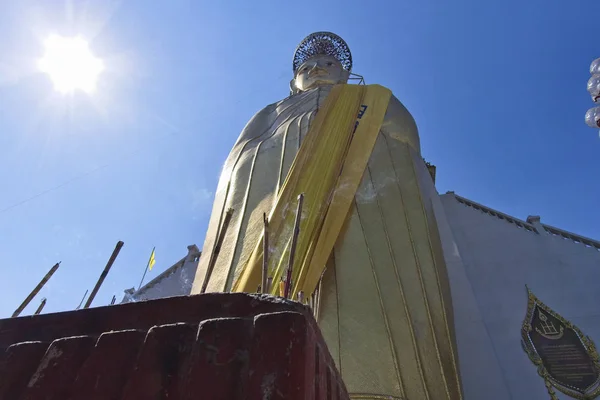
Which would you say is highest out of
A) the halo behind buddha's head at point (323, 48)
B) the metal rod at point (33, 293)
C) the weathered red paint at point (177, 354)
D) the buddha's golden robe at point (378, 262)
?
the halo behind buddha's head at point (323, 48)

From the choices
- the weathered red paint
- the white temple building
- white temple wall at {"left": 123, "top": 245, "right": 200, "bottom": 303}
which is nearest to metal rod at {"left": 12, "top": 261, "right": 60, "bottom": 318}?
the weathered red paint

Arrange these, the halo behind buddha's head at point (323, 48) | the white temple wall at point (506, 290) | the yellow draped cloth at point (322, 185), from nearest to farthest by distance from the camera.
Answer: the yellow draped cloth at point (322, 185) → the white temple wall at point (506, 290) → the halo behind buddha's head at point (323, 48)

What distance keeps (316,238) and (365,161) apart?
1173 millimetres

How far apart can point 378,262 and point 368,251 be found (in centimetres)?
14

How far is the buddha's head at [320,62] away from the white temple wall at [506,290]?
3.23 meters

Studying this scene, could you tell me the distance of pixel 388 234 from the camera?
4.10 metres

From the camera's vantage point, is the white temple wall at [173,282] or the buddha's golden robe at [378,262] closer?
the buddha's golden robe at [378,262]

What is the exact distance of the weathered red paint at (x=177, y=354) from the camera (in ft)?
2.05

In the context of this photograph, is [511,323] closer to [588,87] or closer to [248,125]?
[588,87]

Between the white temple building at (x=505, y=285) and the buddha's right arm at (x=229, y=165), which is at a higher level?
the buddha's right arm at (x=229, y=165)

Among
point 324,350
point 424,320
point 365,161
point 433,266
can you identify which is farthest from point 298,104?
point 324,350

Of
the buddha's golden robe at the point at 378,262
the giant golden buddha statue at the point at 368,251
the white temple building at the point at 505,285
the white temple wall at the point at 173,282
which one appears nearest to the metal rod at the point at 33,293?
the giant golden buddha statue at the point at 368,251

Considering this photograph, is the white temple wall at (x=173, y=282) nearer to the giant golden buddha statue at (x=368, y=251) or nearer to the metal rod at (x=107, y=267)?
the giant golden buddha statue at (x=368, y=251)

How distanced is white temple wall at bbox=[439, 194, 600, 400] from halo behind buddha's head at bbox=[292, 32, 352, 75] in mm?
4381
